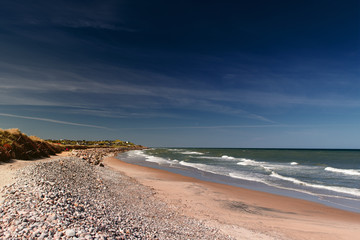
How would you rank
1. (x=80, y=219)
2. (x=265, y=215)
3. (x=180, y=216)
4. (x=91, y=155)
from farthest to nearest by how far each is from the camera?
(x=91, y=155)
(x=265, y=215)
(x=180, y=216)
(x=80, y=219)

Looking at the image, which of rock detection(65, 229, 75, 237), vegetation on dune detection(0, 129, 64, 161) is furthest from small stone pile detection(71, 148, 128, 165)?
rock detection(65, 229, 75, 237)

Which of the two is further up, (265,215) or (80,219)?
(80,219)

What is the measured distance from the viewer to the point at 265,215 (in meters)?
11.3

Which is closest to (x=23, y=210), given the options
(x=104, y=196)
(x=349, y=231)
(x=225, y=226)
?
(x=104, y=196)

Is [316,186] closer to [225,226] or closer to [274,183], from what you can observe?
[274,183]

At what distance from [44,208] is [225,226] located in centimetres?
684

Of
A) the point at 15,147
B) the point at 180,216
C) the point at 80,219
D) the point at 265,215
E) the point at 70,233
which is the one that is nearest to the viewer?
the point at 70,233

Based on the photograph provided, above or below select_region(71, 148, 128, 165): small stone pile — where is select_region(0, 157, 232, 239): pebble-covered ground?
above

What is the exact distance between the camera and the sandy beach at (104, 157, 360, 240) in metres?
8.85

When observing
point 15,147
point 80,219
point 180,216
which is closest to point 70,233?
point 80,219

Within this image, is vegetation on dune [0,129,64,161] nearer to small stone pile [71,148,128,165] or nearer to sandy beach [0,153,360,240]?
small stone pile [71,148,128,165]

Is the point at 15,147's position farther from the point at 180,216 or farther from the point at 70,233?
the point at 70,233

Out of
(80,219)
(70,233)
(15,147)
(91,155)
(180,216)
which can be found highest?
(15,147)

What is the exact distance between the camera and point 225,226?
8812 mm
